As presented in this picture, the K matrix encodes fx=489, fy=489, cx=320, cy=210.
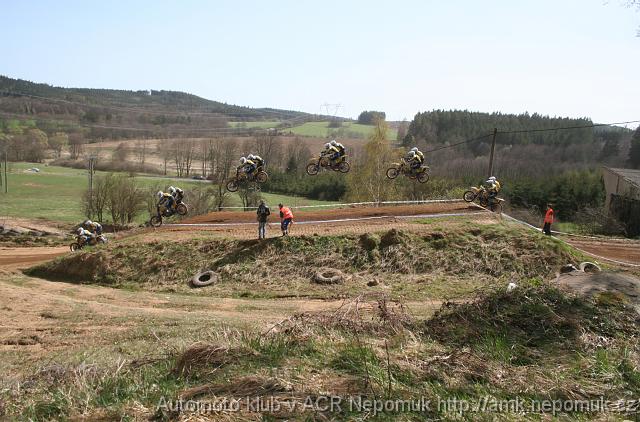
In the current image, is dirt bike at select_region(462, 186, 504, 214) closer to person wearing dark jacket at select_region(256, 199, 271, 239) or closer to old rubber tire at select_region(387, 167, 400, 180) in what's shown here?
old rubber tire at select_region(387, 167, 400, 180)

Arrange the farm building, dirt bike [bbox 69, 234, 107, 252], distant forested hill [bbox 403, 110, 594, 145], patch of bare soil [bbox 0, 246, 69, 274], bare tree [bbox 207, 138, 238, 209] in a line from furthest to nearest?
distant forested hill [bbox 403, 110, 594, 145] → bare tree [bbox 207, 138, 238, 209] → the farm building → dirt bike [bbox 69, 234, 107, 252] → patch of bare soil [bbox 0, 246, 69, 274]

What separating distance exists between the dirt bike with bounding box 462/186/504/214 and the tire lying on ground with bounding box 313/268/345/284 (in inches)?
420

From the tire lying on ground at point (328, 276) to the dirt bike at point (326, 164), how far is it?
248 inches

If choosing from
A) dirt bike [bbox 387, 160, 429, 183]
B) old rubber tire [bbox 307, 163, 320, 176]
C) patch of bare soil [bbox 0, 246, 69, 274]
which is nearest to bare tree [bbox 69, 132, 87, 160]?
patch of bare soil [bbox 0, 246, 69, 274]

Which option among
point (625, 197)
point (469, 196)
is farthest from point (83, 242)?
point (625, 197)

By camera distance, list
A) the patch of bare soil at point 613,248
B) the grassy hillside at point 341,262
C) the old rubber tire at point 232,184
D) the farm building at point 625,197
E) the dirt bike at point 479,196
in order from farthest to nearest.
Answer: the farm building at point 625,197
the dirt bike at point 479,196
the old rubber tire at point 232,184
the patch of bare soil at point 613,248
the grassy hillside at point 341,262

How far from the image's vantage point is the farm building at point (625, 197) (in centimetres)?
3653

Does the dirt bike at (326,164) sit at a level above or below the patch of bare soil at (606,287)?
above

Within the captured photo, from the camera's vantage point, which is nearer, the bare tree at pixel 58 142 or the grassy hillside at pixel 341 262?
the grassy hillside at pixel 341 262

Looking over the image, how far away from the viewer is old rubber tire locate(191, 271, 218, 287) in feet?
64.3

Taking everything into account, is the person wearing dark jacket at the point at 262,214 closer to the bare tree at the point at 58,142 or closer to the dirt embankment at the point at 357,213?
the dirt embankment at the point at 357,213

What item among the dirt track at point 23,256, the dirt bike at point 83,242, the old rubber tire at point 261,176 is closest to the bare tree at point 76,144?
the dirt track at point 23,256

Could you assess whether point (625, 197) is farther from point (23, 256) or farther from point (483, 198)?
point (23, 256)

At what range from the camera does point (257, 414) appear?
15.1 ft
